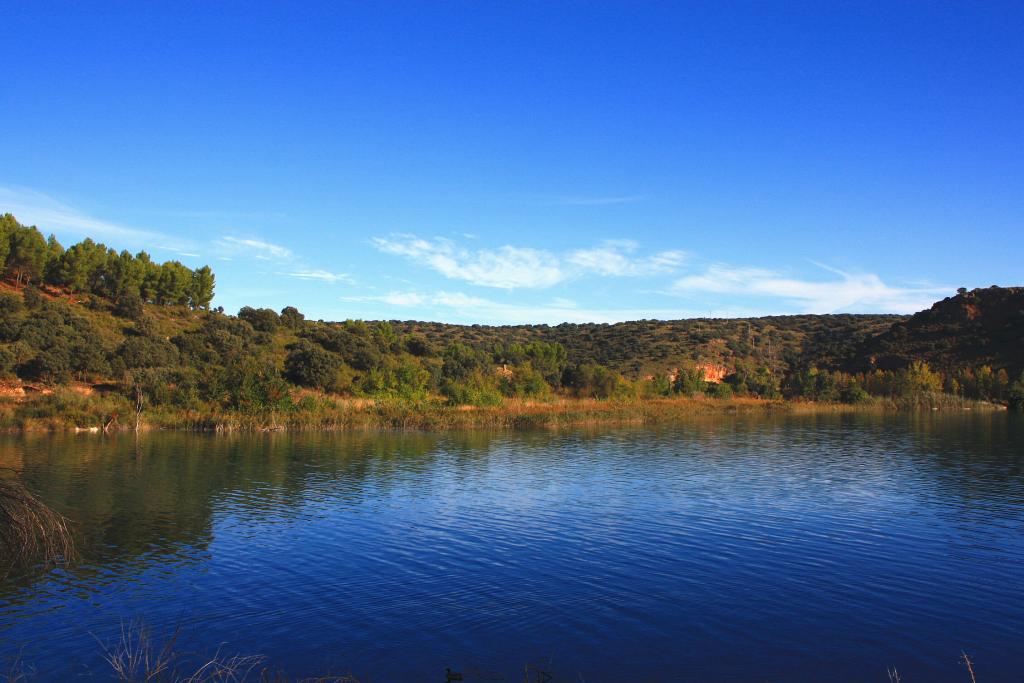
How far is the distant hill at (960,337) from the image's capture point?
3659 inches

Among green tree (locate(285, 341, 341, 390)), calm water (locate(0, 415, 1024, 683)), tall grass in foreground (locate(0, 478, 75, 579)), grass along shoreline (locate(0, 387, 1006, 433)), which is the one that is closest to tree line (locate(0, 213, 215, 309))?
green tree (locate(285, 341, 341, 390))

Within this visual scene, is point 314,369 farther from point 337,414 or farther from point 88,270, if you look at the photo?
point 88,270

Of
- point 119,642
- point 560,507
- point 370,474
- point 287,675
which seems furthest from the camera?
point 370,474

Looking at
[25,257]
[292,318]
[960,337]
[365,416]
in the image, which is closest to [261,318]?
[292,318]

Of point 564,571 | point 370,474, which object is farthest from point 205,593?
point 370,474

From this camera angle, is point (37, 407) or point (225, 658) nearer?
point (225, 658)

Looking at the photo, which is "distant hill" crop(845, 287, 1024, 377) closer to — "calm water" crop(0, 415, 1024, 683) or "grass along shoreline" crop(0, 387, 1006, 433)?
"grass along shoreline" crop(0, 387, 1006, 433)

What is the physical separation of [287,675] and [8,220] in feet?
257

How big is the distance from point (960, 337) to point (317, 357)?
85823mm

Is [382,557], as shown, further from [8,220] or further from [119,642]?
[8,220]

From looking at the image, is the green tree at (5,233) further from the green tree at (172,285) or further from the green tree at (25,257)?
the green tree at (172,285)

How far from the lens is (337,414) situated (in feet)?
164

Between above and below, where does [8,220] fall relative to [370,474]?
above

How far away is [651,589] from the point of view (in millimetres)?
14086
